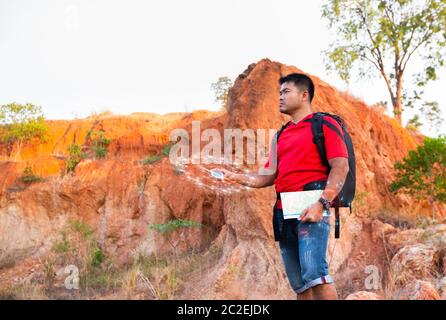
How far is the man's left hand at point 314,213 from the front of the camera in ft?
9.57

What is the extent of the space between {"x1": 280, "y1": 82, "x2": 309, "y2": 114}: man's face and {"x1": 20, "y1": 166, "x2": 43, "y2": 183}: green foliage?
1274cm

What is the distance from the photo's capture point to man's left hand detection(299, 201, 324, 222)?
9.57 ft

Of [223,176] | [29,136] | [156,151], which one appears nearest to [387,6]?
[156,151]

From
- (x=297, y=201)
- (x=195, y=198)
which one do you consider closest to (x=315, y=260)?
(x=297, y=201)

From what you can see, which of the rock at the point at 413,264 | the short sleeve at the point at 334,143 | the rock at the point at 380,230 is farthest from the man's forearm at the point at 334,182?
the rock at the point at 380,230

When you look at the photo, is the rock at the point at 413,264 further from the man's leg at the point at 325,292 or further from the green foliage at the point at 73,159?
the green foliage at the point at 73,159

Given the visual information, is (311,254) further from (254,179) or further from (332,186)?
(254,179)

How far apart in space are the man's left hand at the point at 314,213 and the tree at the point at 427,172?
23.2 feet

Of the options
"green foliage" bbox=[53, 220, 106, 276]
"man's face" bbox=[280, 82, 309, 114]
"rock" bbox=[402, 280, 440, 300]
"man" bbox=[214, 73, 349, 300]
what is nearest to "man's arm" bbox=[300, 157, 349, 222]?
"man" bbox=[214, 73, 349, 300]

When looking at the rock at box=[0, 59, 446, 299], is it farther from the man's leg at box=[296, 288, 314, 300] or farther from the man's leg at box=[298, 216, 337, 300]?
the man's leg at box=[298, 216, 337, 300]

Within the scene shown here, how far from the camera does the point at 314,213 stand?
115 inches

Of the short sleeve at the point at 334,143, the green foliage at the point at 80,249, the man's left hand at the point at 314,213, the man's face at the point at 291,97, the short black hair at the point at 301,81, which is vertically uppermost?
the short black hair at the point at 301,81

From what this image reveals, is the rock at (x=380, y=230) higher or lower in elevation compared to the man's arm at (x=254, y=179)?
lower
